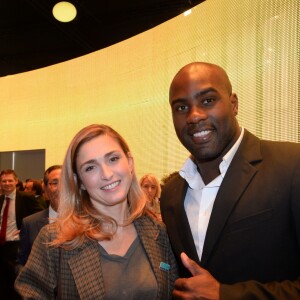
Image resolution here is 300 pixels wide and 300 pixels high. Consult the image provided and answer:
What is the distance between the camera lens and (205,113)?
1.63 m

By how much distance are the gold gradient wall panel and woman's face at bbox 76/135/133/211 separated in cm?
190

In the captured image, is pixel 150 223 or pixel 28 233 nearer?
pixel 150 223

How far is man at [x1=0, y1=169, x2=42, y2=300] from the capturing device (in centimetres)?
437

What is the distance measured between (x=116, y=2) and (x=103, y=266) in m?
6.83

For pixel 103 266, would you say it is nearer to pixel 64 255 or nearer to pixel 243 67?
pixel 64 255

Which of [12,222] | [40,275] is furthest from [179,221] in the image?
[12,222]

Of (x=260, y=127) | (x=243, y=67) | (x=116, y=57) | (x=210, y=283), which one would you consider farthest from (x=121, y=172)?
(x=116, y=57)

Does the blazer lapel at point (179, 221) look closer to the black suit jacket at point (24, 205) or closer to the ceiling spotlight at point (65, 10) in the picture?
the black suit jacket at point (24, 205)

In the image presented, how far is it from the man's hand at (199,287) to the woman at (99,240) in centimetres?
29

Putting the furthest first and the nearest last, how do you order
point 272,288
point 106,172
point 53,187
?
point 53,187 → point 106,172 → point 272,288

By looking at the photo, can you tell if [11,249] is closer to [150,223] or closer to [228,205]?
[150,223]

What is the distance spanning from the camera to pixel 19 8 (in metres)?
8.08

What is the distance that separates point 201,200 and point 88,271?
58 cm

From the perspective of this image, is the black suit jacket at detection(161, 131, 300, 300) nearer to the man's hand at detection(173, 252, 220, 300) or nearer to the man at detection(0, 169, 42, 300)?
the man's hand at detection(173, 252, 220, 300)
